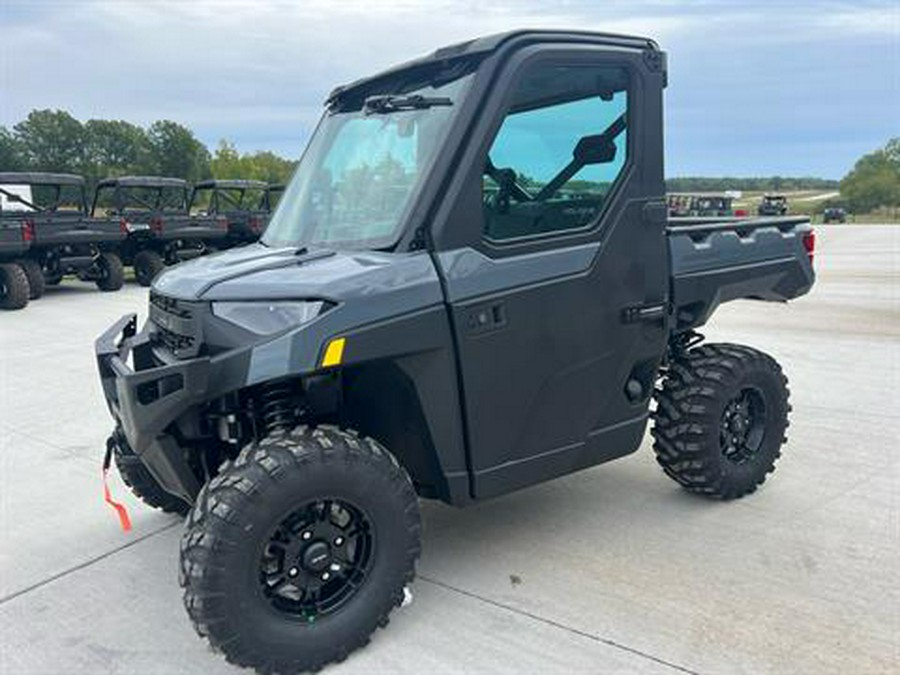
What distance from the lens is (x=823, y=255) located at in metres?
21.4

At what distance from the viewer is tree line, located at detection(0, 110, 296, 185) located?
68250 mm

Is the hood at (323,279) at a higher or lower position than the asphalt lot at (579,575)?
higher

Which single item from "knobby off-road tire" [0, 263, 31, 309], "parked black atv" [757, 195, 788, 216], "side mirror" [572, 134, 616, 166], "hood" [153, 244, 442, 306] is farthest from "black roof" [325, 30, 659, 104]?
"parked black atv" [757, 195, 788, 216]

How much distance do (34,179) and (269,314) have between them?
14.1 metres

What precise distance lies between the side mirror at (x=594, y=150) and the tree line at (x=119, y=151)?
63.2 m

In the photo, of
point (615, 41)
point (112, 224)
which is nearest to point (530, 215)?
point (615, 41)

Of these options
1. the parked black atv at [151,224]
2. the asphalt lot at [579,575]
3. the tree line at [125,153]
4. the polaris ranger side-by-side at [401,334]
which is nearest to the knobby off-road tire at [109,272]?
the parked black atv at [151,224]

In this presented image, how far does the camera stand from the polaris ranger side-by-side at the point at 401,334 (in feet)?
8.90

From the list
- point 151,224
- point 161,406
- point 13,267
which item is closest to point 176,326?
point 161,406

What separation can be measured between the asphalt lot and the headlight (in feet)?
4.05

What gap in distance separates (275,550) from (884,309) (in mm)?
10578

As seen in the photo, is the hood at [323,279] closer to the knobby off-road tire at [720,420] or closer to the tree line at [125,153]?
the knobby off-road tire at [720,420]

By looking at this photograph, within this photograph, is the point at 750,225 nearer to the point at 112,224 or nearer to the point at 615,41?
the point at 615,41

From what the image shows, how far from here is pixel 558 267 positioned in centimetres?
321
